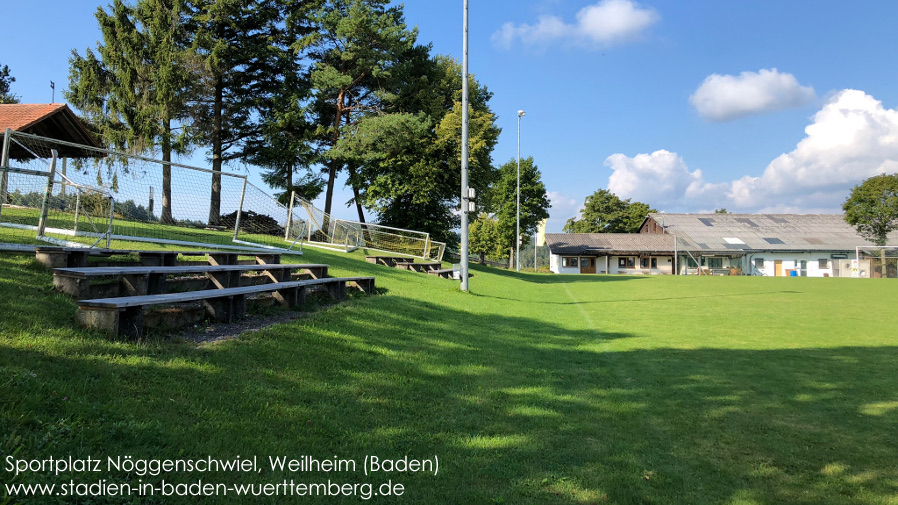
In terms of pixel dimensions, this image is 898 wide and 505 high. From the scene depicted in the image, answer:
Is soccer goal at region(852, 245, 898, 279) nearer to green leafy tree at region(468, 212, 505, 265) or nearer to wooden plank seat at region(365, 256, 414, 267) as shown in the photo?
green leafy tree at region(468, 212, 505, 265)

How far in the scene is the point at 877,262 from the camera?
5484 centimetres

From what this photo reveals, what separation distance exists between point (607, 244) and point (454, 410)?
201ft

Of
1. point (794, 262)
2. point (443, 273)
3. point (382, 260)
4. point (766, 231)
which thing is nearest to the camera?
point (382, 260)

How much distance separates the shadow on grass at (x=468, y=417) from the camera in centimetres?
312

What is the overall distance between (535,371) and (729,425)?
2.38 meters

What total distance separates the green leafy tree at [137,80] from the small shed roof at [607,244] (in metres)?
45.4

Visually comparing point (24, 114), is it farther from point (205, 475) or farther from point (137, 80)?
point (205, 475)

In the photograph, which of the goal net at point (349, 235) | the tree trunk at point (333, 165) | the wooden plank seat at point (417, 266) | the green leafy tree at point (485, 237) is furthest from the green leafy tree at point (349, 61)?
the green leafy tree at point (485, 237)

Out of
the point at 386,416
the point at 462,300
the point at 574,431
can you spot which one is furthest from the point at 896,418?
the point at 462,300

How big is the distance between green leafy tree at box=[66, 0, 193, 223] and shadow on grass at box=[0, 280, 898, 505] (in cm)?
2583

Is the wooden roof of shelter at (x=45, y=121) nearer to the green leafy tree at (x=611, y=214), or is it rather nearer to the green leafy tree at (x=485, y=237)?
the green leafy tree at (x=485, y=237)

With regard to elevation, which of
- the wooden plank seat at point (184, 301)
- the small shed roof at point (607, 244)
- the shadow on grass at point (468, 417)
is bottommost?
the shadow on grass at point (468, 417)

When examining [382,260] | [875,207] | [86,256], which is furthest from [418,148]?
[875,207]

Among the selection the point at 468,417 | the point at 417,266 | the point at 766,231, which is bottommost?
the point at 468,417
